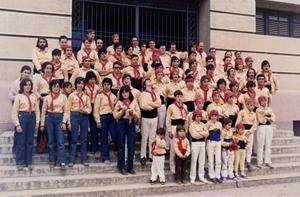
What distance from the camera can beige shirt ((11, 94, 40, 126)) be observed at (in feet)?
22.5

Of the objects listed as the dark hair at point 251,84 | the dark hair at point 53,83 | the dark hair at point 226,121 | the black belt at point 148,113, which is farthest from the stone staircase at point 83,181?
the dark hair at point 251,84

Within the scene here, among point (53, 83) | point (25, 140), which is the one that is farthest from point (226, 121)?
point (25, 140)

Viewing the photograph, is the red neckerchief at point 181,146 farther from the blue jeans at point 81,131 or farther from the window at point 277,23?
the window at point 277,23

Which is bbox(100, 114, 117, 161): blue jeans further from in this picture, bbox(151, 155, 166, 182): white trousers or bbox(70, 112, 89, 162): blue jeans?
bbox(151, 155, 166, 182): white trousers

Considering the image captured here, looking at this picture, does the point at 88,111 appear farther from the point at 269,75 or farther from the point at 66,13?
the point at 269,75

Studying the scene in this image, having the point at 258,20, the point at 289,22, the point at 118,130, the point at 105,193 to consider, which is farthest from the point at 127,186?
the point at 289,22

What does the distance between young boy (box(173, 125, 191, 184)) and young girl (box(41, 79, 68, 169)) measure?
220cm

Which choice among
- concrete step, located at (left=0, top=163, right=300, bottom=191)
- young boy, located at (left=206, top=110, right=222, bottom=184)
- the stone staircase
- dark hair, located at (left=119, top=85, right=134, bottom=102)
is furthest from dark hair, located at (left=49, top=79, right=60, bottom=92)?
young boy, located at (left=206, top=110, right=222, bottom=184)

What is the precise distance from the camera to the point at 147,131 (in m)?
7.76

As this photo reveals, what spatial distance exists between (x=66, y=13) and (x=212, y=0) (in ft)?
15.4

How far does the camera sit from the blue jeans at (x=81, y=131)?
7.26m

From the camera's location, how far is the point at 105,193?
668cm

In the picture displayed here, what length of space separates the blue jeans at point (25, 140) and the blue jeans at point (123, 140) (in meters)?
1.66

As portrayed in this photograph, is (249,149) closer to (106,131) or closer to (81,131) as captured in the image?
(106,131)
